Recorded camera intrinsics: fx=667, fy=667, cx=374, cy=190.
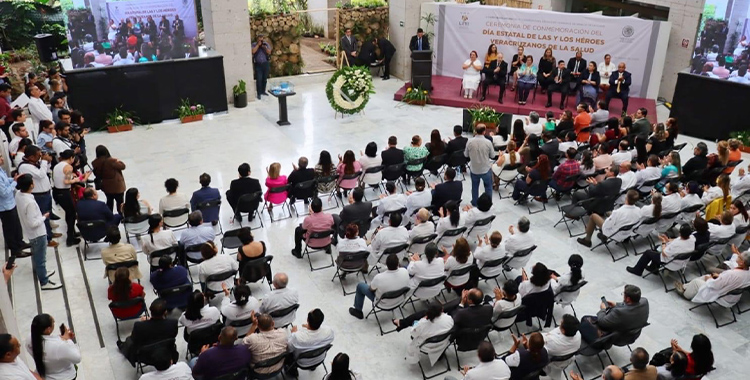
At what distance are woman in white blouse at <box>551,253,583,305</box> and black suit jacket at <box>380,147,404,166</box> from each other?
3.85 metres

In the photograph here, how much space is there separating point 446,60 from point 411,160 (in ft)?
26.5

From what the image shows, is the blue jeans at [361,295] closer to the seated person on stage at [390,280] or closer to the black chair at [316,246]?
the seated person on stage at [390,280]

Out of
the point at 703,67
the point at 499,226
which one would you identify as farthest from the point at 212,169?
the point at 703,67

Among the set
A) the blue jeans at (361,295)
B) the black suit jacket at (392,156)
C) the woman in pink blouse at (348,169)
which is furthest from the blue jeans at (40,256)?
the black suit jacket at (392,156)

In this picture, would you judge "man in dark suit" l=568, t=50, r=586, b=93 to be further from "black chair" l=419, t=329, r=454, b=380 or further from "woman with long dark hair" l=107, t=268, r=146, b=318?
"woman with long dark hair" l=107, t=268, r=146, b=318

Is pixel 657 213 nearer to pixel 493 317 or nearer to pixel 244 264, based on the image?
pixel 493 317

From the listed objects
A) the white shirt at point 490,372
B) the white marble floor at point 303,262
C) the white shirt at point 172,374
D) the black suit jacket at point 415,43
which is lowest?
the white marble floor at point 303,262

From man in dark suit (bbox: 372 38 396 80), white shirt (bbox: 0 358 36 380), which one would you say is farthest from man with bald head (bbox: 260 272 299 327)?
man in dark suit (bbox: 372 38 396 80)

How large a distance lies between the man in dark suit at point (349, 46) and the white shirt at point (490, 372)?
44.0 ft

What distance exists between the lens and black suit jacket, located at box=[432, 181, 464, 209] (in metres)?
9.96

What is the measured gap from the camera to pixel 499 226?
1065 cm

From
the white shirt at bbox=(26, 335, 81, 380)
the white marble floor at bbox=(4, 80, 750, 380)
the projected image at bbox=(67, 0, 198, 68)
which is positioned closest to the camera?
the white shirt at bbox=(26, 335, 81, 380)

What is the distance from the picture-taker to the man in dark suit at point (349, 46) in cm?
1838

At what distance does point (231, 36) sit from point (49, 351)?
1139 cm
